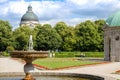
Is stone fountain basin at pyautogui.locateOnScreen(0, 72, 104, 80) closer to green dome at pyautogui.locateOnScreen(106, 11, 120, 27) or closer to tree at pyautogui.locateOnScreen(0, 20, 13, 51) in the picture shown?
green dome at pyautogui.locateOnScreen(106, 11, 120, 27)

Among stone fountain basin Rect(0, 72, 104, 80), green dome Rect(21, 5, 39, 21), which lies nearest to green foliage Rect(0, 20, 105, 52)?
stone fountain basin Rect(0, 72, 104, 80)

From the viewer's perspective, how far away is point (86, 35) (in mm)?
80812

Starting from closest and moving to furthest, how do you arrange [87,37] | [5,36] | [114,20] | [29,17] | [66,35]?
[114,20]
[87,37]
[66,35]
[5,36]
[29,17]

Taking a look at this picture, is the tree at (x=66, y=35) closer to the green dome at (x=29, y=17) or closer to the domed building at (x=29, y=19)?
the domed building at (x=29, y=19)

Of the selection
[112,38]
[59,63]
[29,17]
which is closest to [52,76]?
[59,63]

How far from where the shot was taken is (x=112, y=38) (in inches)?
1912

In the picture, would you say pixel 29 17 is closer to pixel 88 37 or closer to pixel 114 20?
pixel 88 37

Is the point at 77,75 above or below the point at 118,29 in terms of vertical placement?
below

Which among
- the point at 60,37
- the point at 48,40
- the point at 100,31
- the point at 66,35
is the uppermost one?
the point at 100,31

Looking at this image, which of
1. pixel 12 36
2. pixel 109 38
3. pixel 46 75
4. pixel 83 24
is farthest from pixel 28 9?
pixel 46 75

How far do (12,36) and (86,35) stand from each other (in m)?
23.2

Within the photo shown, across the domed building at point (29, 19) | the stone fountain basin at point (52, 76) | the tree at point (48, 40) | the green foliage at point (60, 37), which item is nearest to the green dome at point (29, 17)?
the domed building at point (29, 19)

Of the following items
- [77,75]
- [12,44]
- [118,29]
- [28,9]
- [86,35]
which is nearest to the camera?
[77,75]

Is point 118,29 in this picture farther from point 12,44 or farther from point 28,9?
point 28,9
